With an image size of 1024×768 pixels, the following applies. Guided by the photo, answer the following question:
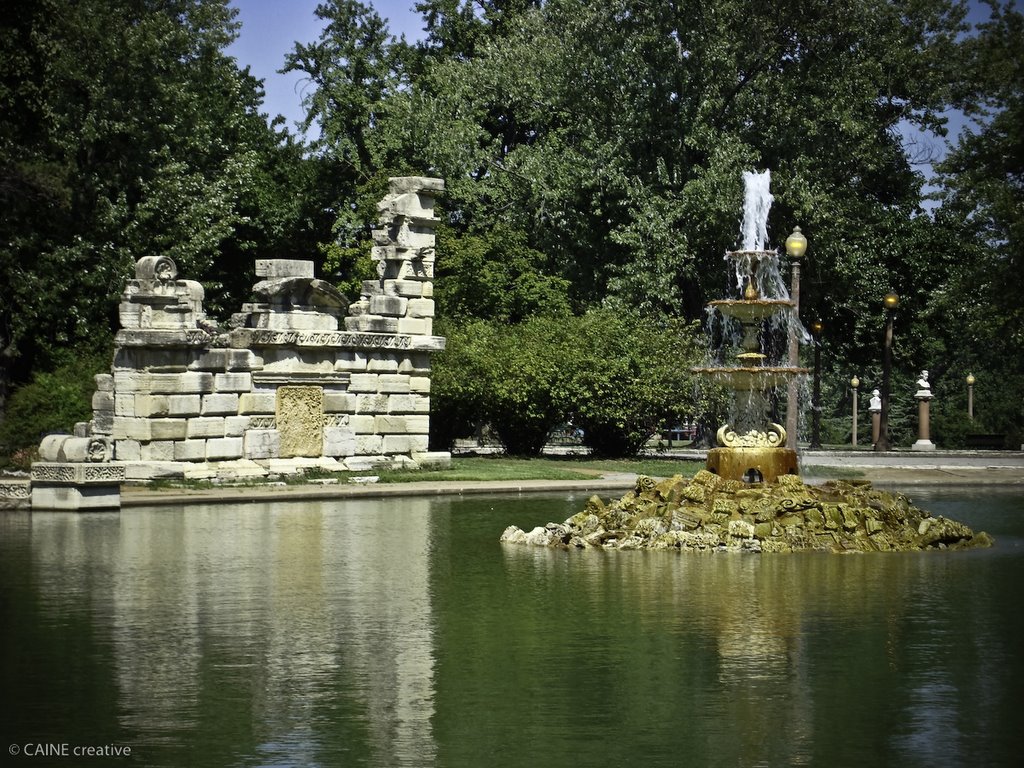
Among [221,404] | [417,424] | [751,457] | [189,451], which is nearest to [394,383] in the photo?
[417,424]

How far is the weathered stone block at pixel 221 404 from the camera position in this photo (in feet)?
99.1

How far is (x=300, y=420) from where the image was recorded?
32.1 m

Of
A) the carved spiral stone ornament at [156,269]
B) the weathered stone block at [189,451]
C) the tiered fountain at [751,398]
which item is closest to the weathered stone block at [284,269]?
the carved spiral stone ornament at [156,269]

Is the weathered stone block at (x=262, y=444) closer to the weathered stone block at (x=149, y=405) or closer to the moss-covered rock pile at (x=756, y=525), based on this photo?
the weathered stone block at (x=149, y=405)

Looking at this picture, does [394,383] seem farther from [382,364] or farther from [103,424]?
[103,424]

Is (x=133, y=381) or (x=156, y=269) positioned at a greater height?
(x=156, y=269)

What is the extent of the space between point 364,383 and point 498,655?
21.2 meters

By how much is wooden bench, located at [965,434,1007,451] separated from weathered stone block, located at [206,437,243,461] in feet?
107

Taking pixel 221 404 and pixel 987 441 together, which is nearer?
pixel 221 404

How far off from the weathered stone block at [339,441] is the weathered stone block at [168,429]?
3.45 meters

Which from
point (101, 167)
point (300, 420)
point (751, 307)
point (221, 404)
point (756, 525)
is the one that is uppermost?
point (101, 167)

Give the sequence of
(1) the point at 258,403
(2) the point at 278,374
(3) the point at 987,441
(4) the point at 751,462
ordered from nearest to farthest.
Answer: (4) the point at 751,462 → (1) the point at 258,403 → (2) the point at 278,374 → (3) the point at 987,441

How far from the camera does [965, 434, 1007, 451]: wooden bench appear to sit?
56.0 meters

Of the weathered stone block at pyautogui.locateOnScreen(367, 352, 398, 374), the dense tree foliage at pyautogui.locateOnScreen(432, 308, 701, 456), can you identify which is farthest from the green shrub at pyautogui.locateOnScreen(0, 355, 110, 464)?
the dense tree foliage at pyautogui.locateOnScreen(432, 308, 701, 456)
